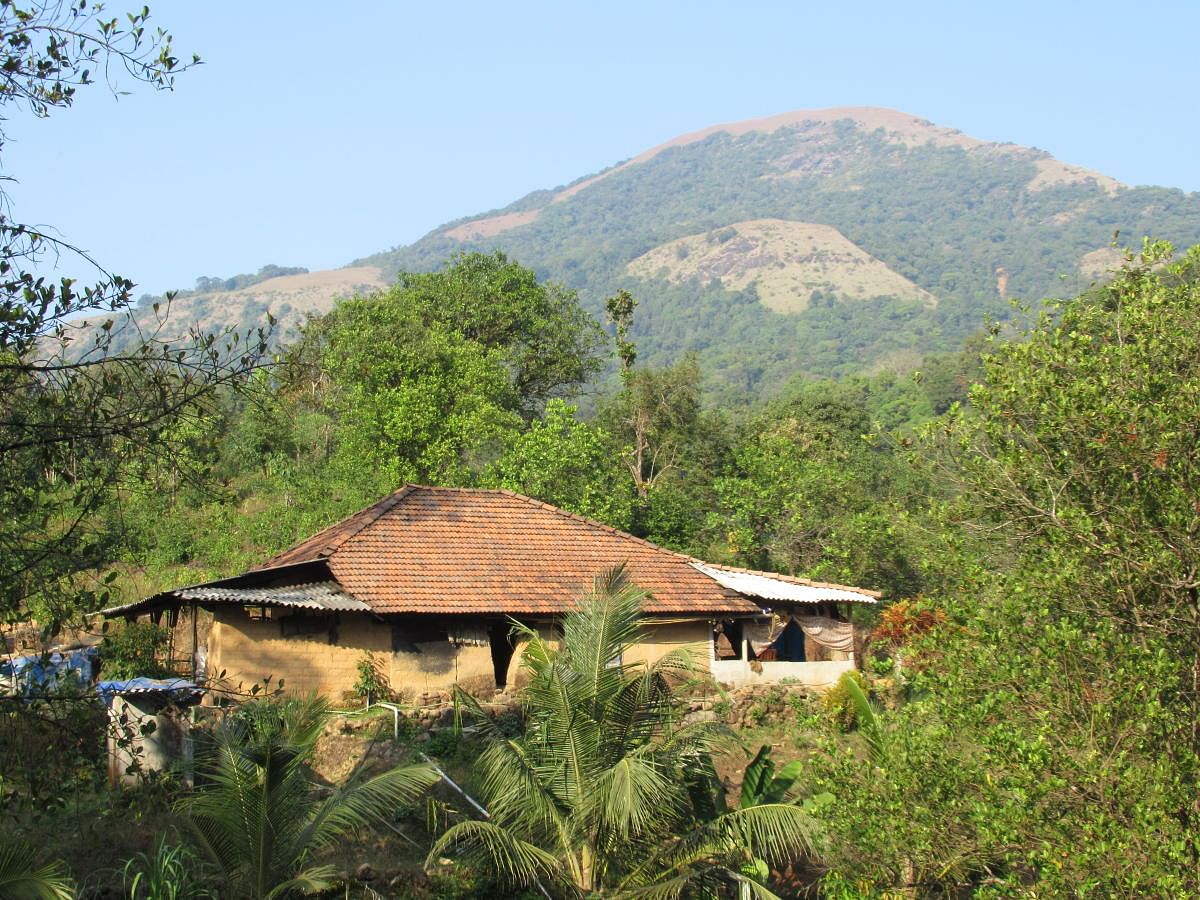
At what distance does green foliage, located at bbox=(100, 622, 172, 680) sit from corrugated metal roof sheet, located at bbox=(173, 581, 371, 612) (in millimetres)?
2267

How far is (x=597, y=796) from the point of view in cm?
1182

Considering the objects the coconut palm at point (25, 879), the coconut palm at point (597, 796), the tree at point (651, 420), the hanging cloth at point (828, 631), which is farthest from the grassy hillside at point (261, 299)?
the coconut palm at point (25, 879)

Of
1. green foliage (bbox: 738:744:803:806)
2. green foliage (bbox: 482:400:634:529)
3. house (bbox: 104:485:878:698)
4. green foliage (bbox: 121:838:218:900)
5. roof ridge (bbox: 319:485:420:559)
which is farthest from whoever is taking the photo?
green foliage (bbox: 482:400:634:529)

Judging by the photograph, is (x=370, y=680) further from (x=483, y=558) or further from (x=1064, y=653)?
(x=1064, y=653)

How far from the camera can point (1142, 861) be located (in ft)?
27.9

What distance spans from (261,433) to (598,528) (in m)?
17.3

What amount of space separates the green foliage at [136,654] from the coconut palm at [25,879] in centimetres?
1058

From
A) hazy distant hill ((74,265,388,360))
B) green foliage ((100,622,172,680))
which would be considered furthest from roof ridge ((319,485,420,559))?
hazy distant hill ((74,265,388,360))

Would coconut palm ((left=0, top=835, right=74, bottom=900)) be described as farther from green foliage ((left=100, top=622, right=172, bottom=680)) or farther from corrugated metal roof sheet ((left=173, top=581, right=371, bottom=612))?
green foliage ((left=100, top=622, right=172, bottom=680))

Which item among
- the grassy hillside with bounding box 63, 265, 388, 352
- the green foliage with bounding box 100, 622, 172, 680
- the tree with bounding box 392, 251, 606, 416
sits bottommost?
the green foliage with bounding box 100, 622, 172, 680

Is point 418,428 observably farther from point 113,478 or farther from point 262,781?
point 113,478

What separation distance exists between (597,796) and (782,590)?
→ 1084 cm

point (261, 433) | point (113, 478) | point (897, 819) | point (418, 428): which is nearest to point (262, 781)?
point (113, 478)

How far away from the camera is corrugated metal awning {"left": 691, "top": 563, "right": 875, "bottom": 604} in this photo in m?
21.5
